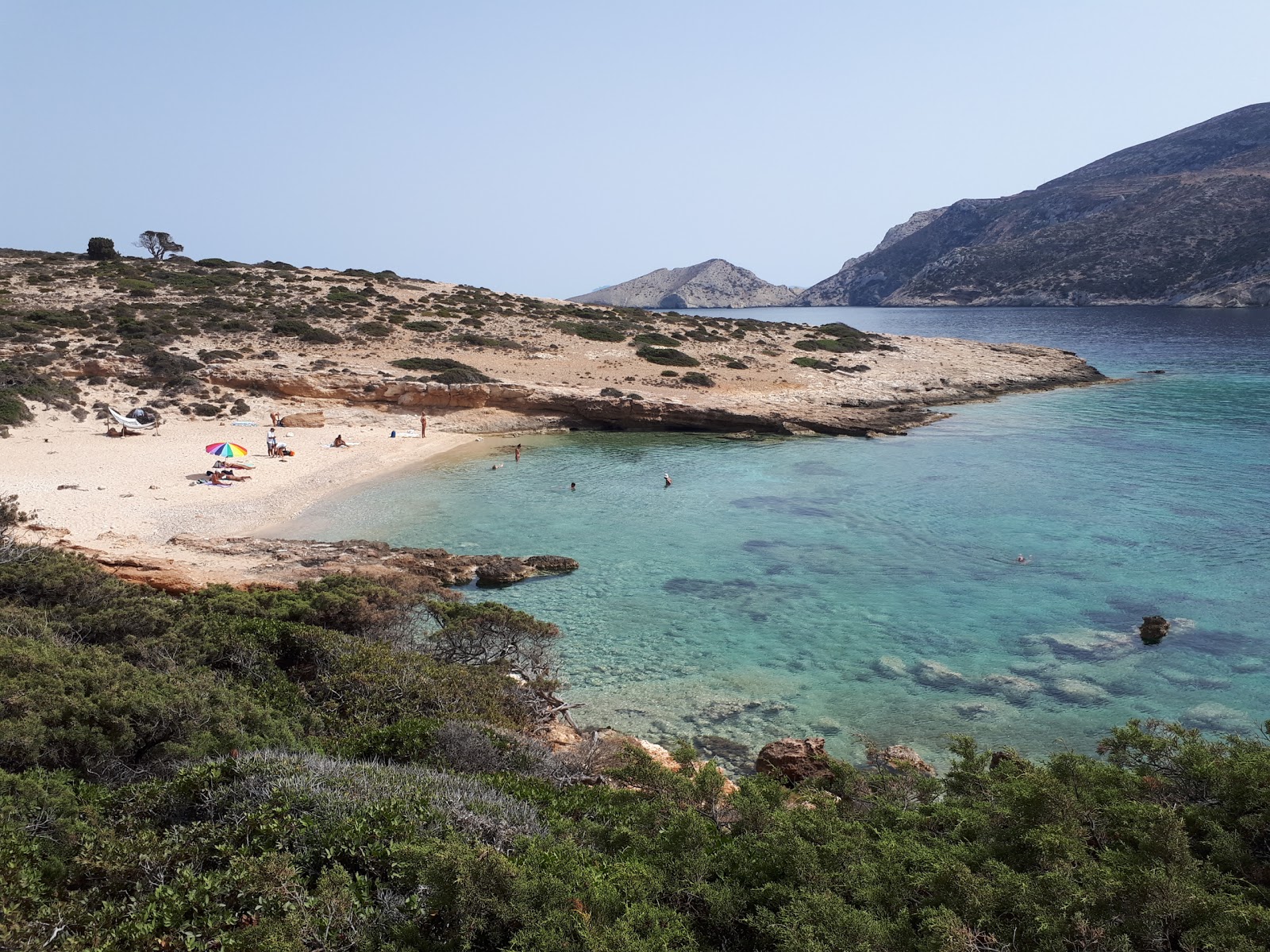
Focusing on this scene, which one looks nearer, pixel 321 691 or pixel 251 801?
pixel 251 801

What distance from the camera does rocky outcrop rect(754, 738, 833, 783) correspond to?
8938 mm

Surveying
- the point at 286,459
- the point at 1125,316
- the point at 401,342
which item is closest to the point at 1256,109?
the point at 1125,316

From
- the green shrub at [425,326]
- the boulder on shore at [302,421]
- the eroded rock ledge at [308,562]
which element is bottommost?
the eroded rock ledge at [308,562]

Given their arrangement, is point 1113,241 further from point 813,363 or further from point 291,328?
point 291,328

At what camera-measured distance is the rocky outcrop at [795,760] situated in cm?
894

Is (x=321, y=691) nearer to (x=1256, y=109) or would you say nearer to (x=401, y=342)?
(x=401, y=342)

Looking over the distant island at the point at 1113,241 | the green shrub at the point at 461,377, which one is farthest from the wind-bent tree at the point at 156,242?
the distant island at the point at 1113,241

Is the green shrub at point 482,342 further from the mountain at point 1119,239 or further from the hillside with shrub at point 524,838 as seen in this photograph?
the mountain at point 1119,239

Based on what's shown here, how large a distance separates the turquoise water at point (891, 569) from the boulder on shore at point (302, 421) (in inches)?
287

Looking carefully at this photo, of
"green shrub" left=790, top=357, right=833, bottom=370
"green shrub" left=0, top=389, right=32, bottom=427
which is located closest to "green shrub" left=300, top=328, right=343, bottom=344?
"green shrub" left=0, top=389, right=32, bottom=427

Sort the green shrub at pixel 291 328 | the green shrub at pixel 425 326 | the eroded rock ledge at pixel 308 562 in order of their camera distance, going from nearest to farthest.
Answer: the eroded rock ledge at pixel 308 562 < the green shrub at pixel 291 328 < the green shrub at pixel 425 326

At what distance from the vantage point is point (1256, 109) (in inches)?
6181

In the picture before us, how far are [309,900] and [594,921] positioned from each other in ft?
5.83

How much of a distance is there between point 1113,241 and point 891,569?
131m
